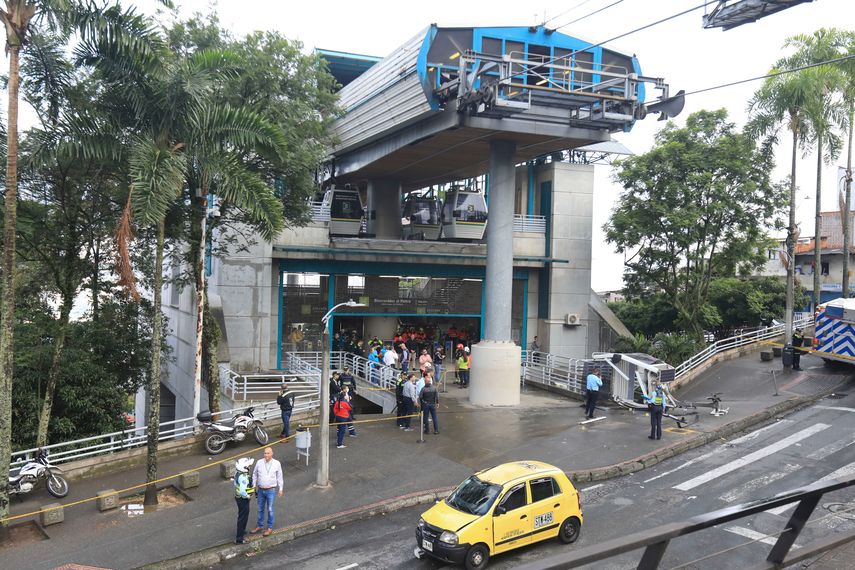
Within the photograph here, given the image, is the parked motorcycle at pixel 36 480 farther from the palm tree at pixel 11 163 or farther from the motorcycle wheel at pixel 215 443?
the motorcycle wheel at pixel 215 443

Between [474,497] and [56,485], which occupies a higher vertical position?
[474,497]

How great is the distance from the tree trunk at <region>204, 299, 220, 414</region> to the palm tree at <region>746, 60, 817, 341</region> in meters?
23.3

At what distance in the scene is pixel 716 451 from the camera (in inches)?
708

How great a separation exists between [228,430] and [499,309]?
35.1 ft

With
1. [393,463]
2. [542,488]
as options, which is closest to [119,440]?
[393,463]

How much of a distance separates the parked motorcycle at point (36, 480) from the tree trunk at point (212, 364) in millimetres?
6014

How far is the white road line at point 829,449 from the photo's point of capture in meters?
16.8

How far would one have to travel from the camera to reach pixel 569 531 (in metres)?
12.3

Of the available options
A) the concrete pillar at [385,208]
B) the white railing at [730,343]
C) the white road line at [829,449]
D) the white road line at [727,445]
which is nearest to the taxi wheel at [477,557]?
the white road line at [727,445]

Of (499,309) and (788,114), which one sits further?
(788,114)

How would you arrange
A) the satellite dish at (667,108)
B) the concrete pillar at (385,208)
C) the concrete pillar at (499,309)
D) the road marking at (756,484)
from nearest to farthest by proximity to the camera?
1. the road marking at (756,484)
2. the satellite dish at (667,108)
3. the concrete pillar at (499,309)
4. the concrete pillar at (385,208)

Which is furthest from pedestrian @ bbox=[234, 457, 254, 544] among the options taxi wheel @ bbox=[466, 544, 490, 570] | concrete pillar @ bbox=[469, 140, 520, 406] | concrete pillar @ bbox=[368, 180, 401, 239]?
concrete pillar @ bbox=[368, 180, 401, 239]

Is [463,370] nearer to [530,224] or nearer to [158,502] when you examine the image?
[530,224]

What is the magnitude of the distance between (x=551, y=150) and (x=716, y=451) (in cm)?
1519
